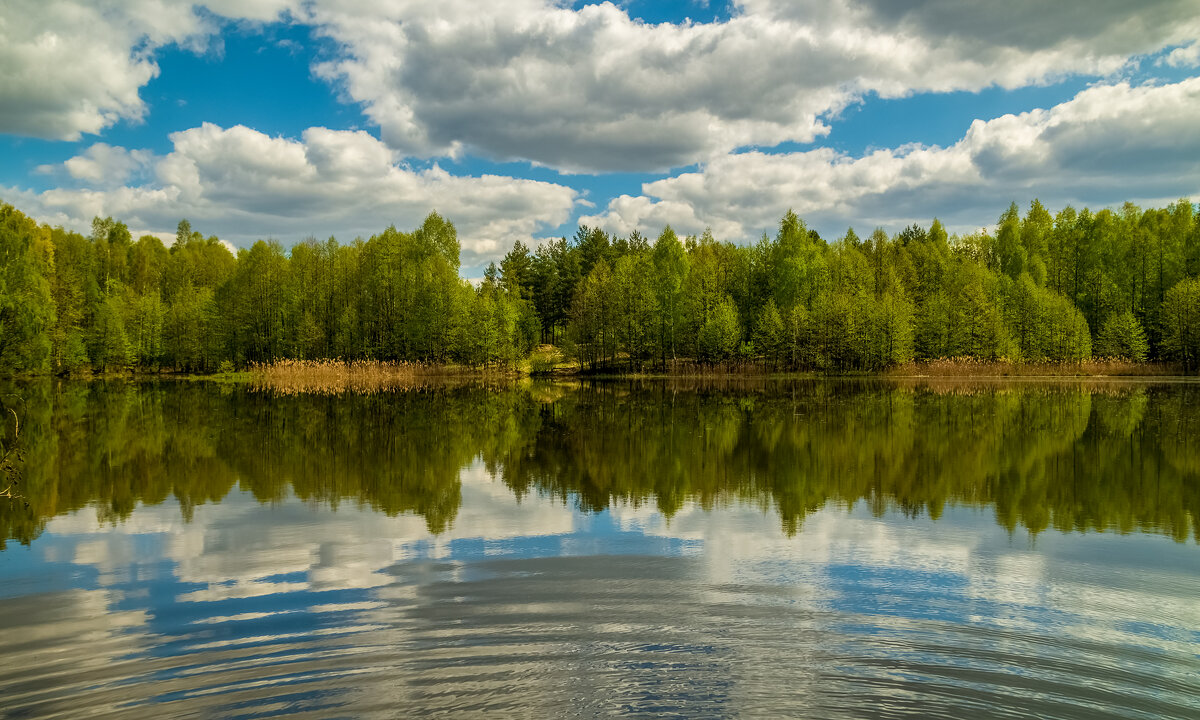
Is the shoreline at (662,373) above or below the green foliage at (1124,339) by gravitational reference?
below

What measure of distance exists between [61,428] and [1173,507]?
3343 centimetres

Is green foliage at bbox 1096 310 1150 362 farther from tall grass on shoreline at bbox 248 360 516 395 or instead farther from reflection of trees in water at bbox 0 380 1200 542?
tall grass on shoreline at bbox 248 360 516 395

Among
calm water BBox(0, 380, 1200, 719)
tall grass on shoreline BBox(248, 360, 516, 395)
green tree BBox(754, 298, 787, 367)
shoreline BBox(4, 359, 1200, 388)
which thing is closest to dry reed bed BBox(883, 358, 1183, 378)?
shoreline BBox(4, 359, 1200, 388)

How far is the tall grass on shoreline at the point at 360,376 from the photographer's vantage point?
5569 cm

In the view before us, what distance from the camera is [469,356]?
71.4m

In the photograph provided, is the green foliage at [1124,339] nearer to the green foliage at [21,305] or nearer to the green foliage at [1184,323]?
the green foliage at [1184,323]

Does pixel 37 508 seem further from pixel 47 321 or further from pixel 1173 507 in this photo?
pixel 47 321

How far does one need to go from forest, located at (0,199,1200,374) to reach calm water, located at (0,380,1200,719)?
49.0 meters

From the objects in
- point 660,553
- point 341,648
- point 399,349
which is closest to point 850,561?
point 660,553

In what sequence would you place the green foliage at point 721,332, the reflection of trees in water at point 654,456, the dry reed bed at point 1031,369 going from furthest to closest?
the green foliage at point 721,332 → the dry reed bed at point 1031,369 → the reflection of trees in water at point 654,456

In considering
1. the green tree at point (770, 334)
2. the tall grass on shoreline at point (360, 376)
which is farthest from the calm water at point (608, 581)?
the green tree at point (770, 334)

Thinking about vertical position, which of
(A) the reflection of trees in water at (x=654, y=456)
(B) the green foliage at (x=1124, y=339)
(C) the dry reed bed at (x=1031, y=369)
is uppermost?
(B) the green foliage at (x=1124, y=339)

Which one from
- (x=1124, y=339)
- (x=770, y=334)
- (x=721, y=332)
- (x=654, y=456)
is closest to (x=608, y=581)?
(x=654, y=456)

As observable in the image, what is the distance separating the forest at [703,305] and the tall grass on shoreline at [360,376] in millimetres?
2537
